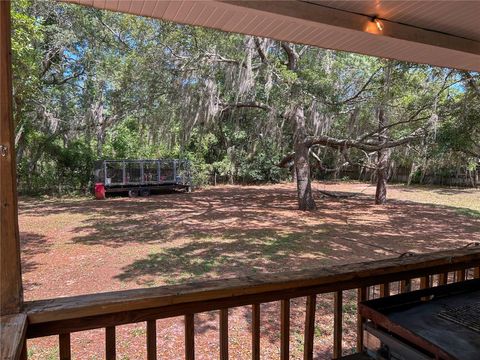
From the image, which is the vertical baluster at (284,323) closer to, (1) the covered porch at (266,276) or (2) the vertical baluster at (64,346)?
(1) the covered porch at (266,276)

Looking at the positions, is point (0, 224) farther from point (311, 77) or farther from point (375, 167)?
point (375, 167)

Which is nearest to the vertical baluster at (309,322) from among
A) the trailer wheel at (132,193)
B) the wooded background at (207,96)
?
the wooded background at (207,96)

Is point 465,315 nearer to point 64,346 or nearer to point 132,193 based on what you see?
point 64,346

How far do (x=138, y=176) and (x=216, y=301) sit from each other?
12229 mm

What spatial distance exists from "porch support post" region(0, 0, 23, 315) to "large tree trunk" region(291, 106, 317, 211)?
8.83 metres

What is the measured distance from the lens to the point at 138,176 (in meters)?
12.9

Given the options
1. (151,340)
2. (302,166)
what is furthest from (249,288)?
(302,166)

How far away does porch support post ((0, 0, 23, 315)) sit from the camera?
38.7 inches

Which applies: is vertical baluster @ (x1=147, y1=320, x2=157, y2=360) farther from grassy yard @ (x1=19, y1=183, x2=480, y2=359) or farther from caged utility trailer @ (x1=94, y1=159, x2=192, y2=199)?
caged utility trailer @ (x1=94, y1=159, x2=192, y2=199)

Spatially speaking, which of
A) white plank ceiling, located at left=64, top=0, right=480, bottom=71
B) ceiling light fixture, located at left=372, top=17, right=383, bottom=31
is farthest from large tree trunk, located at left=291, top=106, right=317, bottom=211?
ceiling light fixture, located at left=372, top=17, right=383, bottom=31

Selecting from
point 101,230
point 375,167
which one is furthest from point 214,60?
point 375,167

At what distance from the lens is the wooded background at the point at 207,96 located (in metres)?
7.38

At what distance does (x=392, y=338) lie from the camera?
1.15 metres

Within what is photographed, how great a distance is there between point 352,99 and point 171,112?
15.9ft
